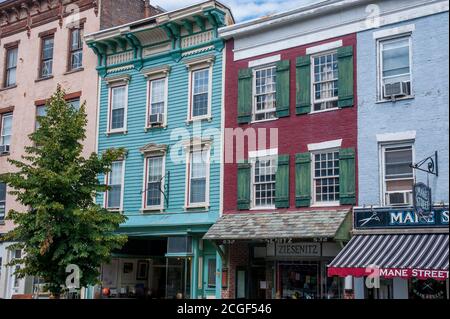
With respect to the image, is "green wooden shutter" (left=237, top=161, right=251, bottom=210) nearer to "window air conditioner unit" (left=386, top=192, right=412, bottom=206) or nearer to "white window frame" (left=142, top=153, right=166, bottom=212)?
"white window frame" (left=142, top=153, right=166, bottom=212)

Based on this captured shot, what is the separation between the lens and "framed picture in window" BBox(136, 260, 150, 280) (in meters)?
25.1

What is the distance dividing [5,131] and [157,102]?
404 inches

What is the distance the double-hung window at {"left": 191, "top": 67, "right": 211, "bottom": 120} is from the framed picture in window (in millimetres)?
6954

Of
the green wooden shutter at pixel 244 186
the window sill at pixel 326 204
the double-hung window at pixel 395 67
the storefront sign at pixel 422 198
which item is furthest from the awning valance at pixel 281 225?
the double-hung window at pixel 395 67

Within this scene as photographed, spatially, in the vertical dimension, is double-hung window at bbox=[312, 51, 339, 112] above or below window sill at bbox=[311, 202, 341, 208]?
above

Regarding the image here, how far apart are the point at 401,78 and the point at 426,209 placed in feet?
12.8

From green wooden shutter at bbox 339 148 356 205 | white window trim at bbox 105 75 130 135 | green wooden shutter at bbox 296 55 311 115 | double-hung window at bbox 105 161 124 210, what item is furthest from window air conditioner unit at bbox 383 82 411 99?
double-hung window at bbox 105 161 124 210

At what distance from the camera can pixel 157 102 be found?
2333 centimetres

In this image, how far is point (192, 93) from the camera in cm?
2230

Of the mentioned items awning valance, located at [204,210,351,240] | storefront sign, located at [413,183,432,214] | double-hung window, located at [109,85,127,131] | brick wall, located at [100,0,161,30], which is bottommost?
awning valance, located at [204,210,351,240]

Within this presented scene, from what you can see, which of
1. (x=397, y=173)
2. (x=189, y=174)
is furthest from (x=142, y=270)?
(x=397, y=173)

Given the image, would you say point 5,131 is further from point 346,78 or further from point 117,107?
point 346,78
